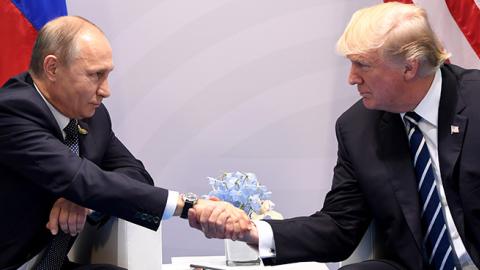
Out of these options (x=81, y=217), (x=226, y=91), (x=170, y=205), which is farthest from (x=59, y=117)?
(x=226, y=91)

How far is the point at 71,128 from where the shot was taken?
9.93 ft

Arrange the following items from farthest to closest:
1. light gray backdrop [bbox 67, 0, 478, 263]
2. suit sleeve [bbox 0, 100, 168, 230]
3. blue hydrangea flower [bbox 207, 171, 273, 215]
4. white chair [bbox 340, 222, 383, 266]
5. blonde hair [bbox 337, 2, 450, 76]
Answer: light gray backdrop [bbox 67, 0, 478, 263] < blue hydrangea flower [bbox 207, 171, 273, 215] < white chair [bbox 340, 222, 383, 266] < blonde hair [bbox 337, 2, 450, 76] < suit sleeve [bbox 0, 100, 168, 230]

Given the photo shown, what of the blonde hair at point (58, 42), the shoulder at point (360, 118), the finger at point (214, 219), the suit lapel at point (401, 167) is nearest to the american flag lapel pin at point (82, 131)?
the blonde hair at point (58, 42)

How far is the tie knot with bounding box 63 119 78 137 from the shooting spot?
301 cm

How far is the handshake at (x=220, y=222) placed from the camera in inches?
117

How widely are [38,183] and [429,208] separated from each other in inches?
51.7

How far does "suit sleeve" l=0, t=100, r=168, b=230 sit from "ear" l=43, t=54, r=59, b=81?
14cm

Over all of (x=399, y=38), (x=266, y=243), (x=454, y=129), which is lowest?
(x=266, y=243)

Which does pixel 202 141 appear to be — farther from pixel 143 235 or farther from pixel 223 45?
pixel 143 235

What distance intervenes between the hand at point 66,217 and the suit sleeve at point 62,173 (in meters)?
0.07

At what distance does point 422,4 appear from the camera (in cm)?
427

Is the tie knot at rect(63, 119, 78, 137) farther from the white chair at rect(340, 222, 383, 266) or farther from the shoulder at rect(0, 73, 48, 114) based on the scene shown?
the white chair at rect(340, 222, 383, 266)

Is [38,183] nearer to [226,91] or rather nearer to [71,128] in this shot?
[71,128]

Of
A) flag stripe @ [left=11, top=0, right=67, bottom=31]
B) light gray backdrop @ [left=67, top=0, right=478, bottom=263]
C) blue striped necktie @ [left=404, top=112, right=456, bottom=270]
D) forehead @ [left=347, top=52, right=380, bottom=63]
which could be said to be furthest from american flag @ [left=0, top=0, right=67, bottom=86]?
blue striped necktie @ [left=404, top=112, right=456, bottom=270]
